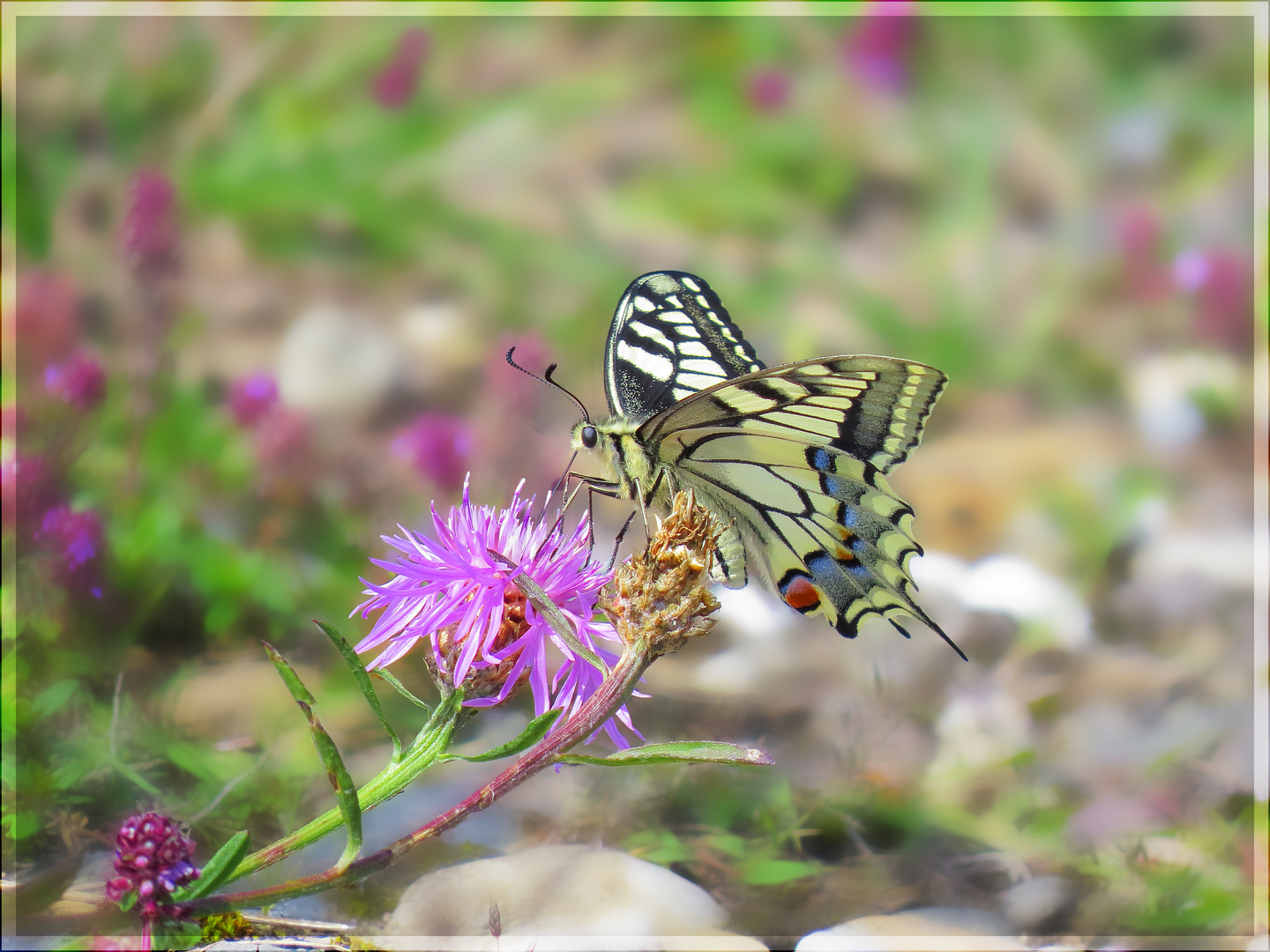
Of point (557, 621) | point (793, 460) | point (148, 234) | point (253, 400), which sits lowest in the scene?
point (557, 621)

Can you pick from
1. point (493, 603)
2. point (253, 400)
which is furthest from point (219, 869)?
point (253, 400)

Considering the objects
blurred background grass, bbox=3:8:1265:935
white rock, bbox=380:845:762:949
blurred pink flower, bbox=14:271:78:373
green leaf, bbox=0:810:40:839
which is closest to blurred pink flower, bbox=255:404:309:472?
blurred background grass, bbox=3:8:1265:935

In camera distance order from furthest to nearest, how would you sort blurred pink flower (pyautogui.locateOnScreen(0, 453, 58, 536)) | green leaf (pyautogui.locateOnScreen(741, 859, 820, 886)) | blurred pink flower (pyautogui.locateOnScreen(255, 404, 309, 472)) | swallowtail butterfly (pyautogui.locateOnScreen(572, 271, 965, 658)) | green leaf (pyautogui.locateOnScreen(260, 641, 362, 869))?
blurred pink flower (pyautogui.locateOnScreen(255, 404, 309, 472)) → blurred pink flower (pyautogui.locateOnScreen(0, 453, 58, 536)) → green leaf (pyautogui.locateOnScreen(741, 859, 820, 886)) → swallowtail butterfly (pyautogui.locateOnScreen(572, 271, 965, 658)) → green leaf (pyautogui.locateOnScreen(260, 641, 362, 869))

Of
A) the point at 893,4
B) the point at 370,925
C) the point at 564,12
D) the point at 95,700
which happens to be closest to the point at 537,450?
the point at 95,700

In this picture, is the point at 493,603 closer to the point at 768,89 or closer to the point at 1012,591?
the point at 1012,591

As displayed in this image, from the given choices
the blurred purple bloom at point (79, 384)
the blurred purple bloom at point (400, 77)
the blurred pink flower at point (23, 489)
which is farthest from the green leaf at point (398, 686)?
the blurred purple bloom at point (400, 77)

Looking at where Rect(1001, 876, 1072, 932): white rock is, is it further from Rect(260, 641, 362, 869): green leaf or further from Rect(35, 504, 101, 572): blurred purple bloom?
Rect(35, 504, 101, 572): blurred purple bloom
